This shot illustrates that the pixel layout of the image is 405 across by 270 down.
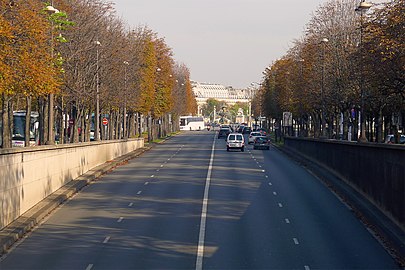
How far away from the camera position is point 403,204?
21.3 metres

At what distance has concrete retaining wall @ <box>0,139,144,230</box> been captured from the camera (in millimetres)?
22266

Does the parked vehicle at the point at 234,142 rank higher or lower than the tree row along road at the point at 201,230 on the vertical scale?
higher

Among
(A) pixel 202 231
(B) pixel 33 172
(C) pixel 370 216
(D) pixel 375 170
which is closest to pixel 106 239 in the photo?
(A) pixel 202 231

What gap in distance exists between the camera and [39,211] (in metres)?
26.1

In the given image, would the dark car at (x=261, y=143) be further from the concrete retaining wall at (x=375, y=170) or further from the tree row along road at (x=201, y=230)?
the tree row along road at (x=201, y=230)

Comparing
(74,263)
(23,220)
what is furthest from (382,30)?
(74,263)

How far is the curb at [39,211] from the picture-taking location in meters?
20.7

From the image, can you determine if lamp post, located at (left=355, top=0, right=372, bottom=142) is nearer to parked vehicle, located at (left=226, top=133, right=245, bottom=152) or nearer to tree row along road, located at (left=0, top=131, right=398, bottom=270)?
tree row along road, located at (left=0, top=131, right=398, bottom=270)

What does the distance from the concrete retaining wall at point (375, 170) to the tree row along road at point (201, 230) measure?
1073mm

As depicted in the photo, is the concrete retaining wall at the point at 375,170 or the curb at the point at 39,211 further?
the concrete retaining wall at the point at 375,170

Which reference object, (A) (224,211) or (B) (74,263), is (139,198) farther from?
(B) (74,263)

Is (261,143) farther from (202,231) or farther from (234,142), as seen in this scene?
(202,231)

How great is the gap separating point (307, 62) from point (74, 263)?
59764mm

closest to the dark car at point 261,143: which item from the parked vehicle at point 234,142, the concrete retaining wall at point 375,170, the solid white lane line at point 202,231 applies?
the parked vehicle at point 234,142
